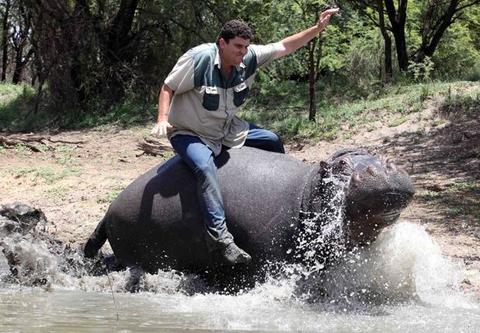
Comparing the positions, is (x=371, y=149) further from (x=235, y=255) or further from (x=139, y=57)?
(x=139, y=57)

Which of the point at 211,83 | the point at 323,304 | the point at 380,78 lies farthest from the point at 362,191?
the point at 380,78

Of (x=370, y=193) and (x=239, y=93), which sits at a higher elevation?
(x=239, y=93)

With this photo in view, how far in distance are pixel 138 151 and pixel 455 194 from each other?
5.76 meters

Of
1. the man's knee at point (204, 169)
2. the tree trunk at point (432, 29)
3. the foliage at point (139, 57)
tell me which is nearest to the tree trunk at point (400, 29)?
the foliage at point (139, 57)

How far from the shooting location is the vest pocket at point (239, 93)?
222 inches

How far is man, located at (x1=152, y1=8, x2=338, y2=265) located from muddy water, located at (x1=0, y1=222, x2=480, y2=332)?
63 cm

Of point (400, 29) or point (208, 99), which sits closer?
point (208, 99)

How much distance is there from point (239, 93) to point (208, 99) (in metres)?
0.24

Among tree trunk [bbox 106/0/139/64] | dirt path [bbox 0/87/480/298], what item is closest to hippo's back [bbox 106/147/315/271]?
dirt path [bbox 0/87/480/298]

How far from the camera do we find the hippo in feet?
16.0

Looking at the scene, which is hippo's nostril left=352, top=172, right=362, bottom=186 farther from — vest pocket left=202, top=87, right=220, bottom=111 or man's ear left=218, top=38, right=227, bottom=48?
man's ear left=218, top=38, right=227, bottom=48

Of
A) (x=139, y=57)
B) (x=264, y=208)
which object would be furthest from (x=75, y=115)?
(x=264, y=208)

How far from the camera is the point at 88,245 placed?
6.30 metres

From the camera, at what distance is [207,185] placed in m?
5.25
